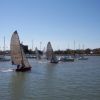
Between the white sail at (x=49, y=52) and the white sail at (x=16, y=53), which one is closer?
the white sail at (x=16, y=53)

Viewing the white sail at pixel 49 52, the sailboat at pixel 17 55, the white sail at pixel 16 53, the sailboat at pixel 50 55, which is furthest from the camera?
the white sail at pixel 49 52

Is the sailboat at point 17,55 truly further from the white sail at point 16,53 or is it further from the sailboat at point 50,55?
the sailboat at point 50,55

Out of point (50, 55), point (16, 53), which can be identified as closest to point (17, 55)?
point (16, 53)

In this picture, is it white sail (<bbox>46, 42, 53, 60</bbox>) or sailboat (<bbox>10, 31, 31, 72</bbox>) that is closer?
sailboat (<bbox>10, 31, 31, 72</bbox>)

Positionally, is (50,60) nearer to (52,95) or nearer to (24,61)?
(24,61)

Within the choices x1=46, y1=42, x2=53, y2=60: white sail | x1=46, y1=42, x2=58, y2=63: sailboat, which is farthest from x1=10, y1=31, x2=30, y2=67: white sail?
x1=46, y1=42, x2=53, y2=60: white sail

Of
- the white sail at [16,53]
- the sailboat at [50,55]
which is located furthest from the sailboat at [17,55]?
the sailboat at [50,55]

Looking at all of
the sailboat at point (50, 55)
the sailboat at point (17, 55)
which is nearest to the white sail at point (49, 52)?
the sailboat at point (50, 55)

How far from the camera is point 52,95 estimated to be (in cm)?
3375

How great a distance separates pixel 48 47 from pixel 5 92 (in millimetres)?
76712

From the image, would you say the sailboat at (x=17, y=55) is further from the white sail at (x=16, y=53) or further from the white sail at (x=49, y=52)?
the white sail at (x=49, y=52)

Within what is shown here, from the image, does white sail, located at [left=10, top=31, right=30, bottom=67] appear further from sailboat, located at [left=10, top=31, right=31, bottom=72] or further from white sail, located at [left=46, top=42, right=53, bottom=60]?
white sail, located at [left=46, top=42, right=53, bottom=60]

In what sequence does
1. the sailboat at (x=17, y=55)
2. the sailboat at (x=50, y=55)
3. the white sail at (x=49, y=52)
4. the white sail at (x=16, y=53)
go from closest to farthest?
1. the sailboat at (x=17, y=55)
2. the white sail at (x=16, y=53)
3. the sailboat at (x=50, y=55)
4. the white sail at (x=49, y=52)

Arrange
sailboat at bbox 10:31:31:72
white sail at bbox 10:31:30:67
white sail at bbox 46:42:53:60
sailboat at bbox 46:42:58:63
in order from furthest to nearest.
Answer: white sail at bbox 46:42:53:60 < sailboat at bbox 46:42:58:63 < white sail at bbox 10:31:30:67 < sailboat at bbox 10:31:31:72
